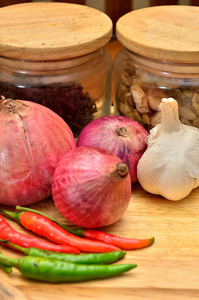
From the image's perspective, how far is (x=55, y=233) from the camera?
825mm

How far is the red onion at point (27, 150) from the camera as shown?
2.81 ft

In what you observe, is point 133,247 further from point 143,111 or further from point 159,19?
point 159,19

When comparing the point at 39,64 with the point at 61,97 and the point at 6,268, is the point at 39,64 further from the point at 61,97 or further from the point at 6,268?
the point at 6,268

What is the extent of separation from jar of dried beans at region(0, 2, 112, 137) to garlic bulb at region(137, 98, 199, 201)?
21cm

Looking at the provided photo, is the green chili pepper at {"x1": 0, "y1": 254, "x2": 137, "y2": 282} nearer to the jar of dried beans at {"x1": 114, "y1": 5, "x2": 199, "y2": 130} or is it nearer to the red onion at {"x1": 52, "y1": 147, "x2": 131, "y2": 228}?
the red onion at {"x1": 52, "y1": 147, "x2": 131, "y2": 228}

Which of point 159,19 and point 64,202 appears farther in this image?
point 159,19

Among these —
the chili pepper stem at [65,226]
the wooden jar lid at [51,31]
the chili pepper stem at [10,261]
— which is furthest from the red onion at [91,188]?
the wooden jar lid at [51,31]

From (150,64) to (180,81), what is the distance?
74 millimetres

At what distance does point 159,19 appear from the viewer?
1.10 m

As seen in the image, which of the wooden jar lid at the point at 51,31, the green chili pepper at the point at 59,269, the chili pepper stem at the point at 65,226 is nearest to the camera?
the green chili pepper at the point at 59,269

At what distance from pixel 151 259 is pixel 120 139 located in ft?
0.84

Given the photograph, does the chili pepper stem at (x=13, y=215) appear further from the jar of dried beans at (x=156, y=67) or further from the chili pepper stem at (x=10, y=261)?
the jar of dried beans at (x=156, y=67)

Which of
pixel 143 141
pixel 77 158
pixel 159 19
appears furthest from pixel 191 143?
pixel 159 19

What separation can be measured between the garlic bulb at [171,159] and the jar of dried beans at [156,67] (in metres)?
0.09
